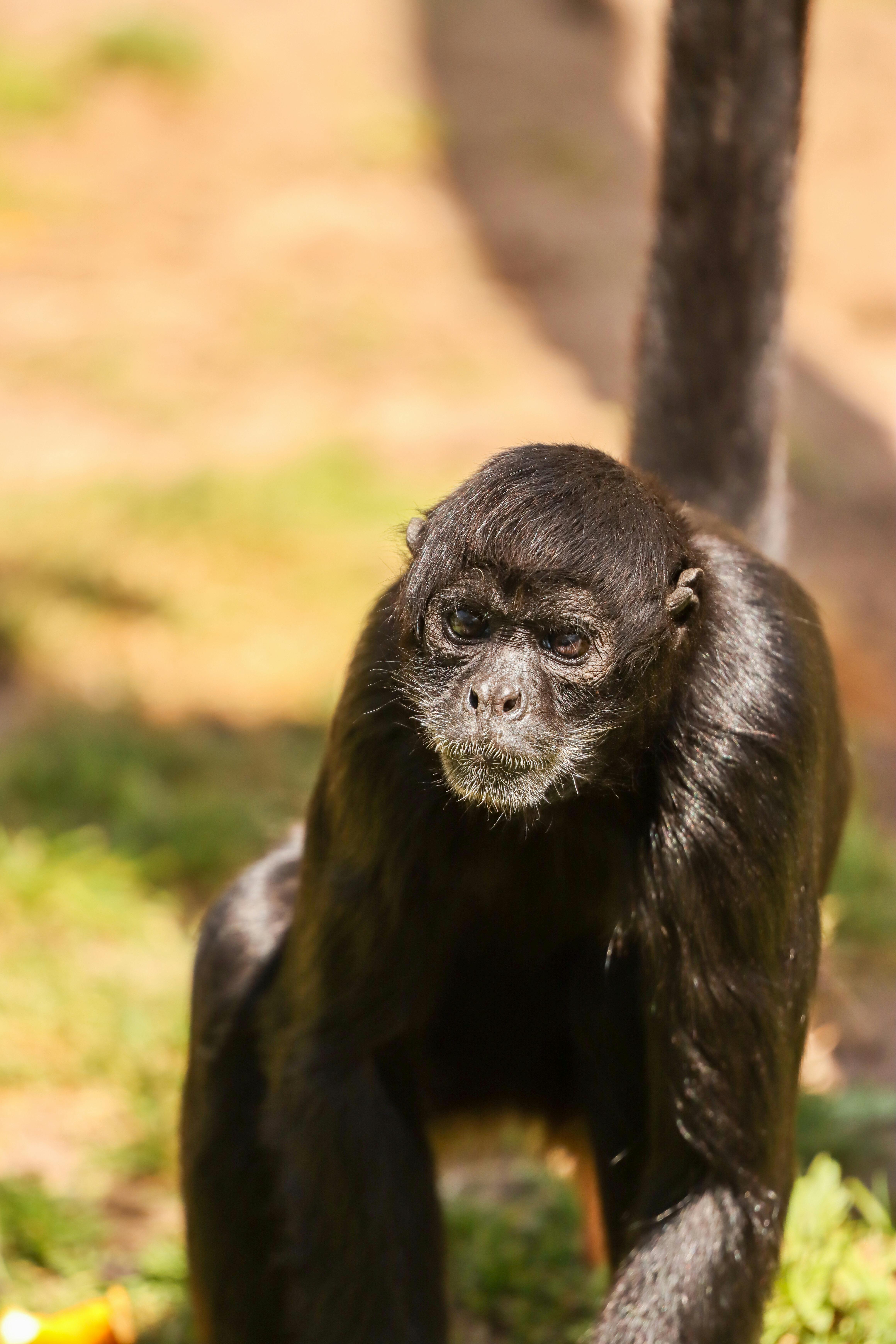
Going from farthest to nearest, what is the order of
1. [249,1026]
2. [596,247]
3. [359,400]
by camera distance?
[596,247] → [359,400] → [249,1026]

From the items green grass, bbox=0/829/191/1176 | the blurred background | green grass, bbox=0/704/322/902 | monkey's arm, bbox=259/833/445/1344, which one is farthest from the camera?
green grass, bbox=0/704/322/902

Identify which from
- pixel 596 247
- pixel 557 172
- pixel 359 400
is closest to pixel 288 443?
pixel 359 400

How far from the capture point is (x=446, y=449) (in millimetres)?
14781

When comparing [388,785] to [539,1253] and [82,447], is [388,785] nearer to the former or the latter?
[539,1253]

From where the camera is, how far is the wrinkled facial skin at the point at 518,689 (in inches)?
174

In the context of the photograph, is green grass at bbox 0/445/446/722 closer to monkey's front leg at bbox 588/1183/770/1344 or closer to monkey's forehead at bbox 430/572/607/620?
monkey's forehead at bbox 430/572/607/620

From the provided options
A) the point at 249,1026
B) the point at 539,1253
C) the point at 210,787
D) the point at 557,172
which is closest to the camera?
the point at 249,1026

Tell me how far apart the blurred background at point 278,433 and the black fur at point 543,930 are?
83cm

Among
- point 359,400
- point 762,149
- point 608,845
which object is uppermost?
point 359,400

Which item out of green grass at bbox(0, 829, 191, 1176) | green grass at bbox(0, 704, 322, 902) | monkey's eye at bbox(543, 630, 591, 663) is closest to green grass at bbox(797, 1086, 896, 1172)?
green grass at bbox(0, 829, 191, 1176)

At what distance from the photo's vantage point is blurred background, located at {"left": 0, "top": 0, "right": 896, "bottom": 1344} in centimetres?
734

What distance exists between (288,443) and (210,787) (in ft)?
18.5

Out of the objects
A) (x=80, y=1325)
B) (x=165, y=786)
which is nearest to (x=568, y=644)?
(x=80, y=1325)

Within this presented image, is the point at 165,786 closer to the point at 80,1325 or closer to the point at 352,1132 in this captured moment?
the point at 80,1325
